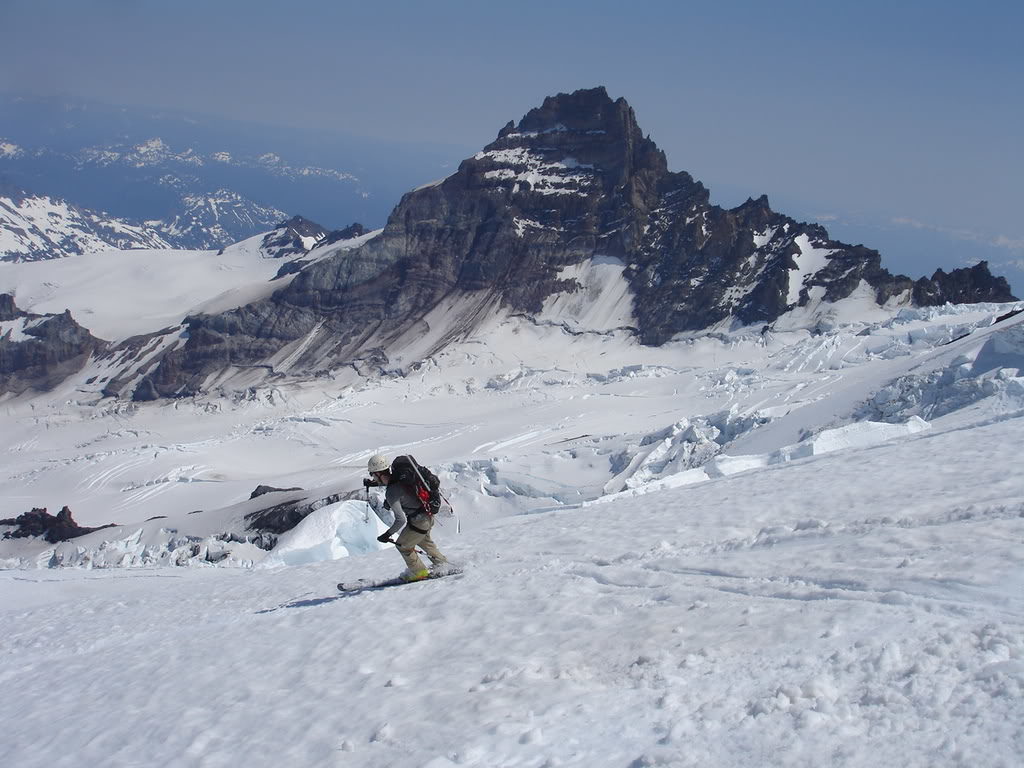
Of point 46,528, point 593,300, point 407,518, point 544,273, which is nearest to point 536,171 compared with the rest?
point 544,273

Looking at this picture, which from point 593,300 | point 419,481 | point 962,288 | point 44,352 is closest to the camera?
point 419,481

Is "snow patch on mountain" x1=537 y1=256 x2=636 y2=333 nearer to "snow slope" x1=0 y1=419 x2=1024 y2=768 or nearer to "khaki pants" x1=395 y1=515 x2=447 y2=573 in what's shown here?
"snow slope" x1=0 y1=419 x2=1024 y2=768

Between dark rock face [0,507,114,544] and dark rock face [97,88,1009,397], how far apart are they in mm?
60495

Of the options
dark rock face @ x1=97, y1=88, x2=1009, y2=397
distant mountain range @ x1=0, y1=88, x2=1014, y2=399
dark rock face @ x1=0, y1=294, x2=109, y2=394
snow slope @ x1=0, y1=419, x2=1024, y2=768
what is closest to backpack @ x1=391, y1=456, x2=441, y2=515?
snow slope @ x1=0, y1=419, x2=1024, y2=768

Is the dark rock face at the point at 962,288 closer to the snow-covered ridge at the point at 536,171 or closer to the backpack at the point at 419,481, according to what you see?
the snow-covered ridge at the point at 536,171

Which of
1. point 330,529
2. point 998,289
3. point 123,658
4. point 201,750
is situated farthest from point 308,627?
point 998,289

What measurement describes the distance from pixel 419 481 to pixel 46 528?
44.1m

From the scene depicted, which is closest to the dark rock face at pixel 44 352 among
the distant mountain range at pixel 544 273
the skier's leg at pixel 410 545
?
the distant mountain range at pixel 544 273

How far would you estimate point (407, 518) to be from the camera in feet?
35.8

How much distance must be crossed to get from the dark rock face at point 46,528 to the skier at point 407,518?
4020 cm

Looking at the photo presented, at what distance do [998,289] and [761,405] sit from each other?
200 ft

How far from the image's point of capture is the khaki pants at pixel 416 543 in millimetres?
10938

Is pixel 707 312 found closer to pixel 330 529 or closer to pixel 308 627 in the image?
pixel 330 529

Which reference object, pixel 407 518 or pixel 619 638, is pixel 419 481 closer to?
pixel 407 518
